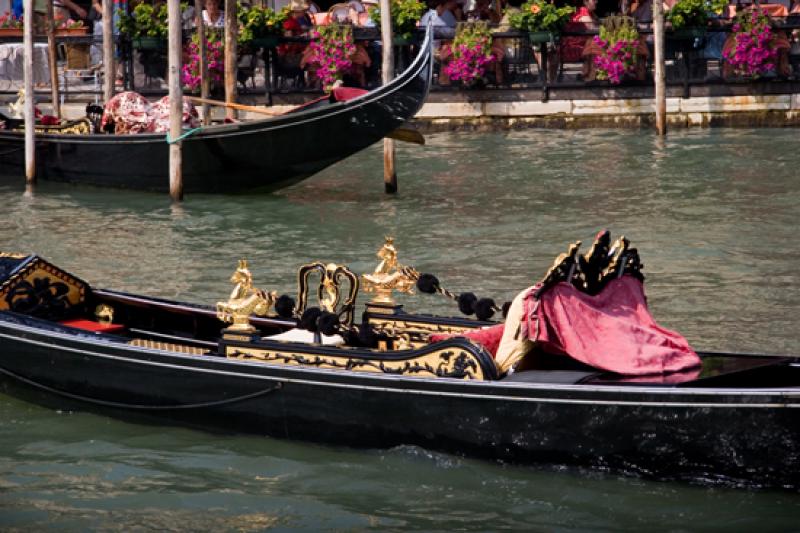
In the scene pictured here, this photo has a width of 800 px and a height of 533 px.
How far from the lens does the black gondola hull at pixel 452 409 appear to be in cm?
451

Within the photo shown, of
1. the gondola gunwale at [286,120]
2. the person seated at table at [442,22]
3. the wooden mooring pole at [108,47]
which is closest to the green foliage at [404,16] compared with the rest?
the person seated at table at [442,22]

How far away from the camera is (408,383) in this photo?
4.86m

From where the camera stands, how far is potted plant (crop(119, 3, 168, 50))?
45.7ft

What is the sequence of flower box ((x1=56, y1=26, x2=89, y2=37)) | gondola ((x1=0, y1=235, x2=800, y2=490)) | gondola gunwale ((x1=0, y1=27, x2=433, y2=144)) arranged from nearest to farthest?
gondola ((x1=0, y1=235, x2=800, y2=490)), gondola gunwale ((x1=0, y1=27, x2=433, y2=144)), flower box ((x1=56, y1=26, x2=89, y2=37))

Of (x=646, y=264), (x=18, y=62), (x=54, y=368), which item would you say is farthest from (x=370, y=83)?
(x=54, y=368)

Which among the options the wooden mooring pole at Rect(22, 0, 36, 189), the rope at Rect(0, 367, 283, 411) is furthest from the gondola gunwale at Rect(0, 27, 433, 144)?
the rope at Rect(0, 367, 283, 411)

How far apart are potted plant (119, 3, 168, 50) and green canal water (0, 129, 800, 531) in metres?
2.11

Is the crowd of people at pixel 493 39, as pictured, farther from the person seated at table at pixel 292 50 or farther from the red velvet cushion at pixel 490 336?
the red velvet cushion at pixel 490 336

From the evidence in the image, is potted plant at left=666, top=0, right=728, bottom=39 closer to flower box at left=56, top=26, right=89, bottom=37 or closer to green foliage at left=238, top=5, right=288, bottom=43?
green foliage at left=238, top=5, right=288, bottom=43

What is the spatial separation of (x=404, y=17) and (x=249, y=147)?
10.7 feet

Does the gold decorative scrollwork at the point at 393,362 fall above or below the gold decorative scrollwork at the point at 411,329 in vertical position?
below

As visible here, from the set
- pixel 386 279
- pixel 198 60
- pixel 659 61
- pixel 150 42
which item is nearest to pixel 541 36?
pixel 659 61

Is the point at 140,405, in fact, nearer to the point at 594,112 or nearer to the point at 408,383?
the point at 408,383

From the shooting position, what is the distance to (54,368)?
5.62 metres
